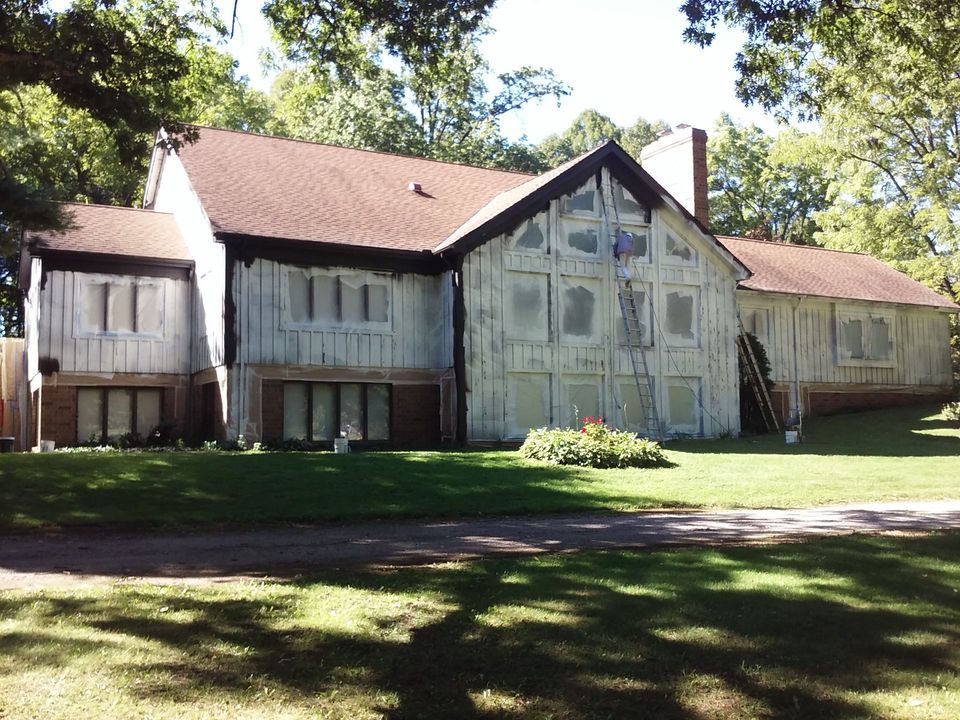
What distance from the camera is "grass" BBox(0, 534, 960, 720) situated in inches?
193

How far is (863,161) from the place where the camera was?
3938 cm

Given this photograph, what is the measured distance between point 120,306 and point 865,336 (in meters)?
24.7

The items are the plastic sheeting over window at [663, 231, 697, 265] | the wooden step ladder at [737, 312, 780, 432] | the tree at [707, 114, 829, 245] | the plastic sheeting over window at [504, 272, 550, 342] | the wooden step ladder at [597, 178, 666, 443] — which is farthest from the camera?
the tree at [707, 114, 829, 245]

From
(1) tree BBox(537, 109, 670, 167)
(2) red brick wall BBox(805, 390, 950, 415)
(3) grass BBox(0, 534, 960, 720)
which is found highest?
(1) tree BBox(537, 109, 670, 167)

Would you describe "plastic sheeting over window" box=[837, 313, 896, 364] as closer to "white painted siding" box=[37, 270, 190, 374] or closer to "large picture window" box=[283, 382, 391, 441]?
"large picture window" box=[283, 382, 391, 441]

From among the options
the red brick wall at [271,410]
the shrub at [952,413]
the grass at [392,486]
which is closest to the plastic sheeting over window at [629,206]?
the grass at [392,486]

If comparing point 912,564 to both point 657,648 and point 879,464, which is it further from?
point 879,464

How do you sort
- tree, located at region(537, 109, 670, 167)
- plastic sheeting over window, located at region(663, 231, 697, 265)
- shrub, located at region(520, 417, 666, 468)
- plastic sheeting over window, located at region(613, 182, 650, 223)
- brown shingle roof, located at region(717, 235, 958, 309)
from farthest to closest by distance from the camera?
tree, located at region(537, 109, 670, 167)
brown shingle roof, located at region(717, 235, 958, 309)
plastic sheeting over window, located at region(663, 231, 697, 265)
plastic sheeting over window, located at region(613, 182, 650, 223)
shrub, located at region(520, 417, 666, 468)

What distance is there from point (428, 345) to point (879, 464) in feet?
36.0

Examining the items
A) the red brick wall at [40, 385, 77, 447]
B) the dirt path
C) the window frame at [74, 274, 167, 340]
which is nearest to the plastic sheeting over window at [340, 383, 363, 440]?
the window frame at [74, 274, 167, 340]

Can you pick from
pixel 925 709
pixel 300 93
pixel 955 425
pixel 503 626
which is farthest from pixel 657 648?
pixel 955 425

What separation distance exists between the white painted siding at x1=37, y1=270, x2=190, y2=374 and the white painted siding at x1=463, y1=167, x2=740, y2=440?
7.49m

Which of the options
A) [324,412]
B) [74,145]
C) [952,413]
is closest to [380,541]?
[324,412]

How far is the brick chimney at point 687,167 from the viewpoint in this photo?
29359mm
